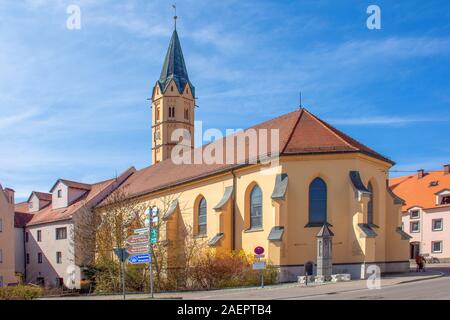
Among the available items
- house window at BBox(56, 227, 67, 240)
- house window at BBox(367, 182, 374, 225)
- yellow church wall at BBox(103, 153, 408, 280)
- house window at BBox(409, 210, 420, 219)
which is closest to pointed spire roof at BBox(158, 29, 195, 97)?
house window at BBox(56, 227, 67, 240)

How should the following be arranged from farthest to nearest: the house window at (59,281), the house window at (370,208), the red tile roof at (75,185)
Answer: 1. the red tile roof at (75,185)
2. the house window at (59,281)
3. the house window at (370,208)

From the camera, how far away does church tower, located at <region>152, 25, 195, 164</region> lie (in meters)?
67.2

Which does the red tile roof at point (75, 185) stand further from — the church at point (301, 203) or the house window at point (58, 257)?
the church at point (301, 203)

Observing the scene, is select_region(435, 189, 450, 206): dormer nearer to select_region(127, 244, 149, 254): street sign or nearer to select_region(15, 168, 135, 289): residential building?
select_region(15, 168, 135, 289): residential building

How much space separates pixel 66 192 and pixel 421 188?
3734 cm

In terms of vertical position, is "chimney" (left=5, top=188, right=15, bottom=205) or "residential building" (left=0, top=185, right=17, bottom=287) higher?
"chimney" (left=5, top=188, right=15, bottom=205)

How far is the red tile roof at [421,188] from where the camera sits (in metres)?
57.1

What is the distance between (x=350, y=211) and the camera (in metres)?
31.3

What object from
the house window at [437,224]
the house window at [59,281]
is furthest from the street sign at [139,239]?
the house window at [437,224]

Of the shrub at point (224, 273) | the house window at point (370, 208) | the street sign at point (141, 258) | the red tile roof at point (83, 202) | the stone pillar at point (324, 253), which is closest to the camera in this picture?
the street sign at point (141, 258)

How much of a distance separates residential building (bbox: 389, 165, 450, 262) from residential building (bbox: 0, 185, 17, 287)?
36151 mm

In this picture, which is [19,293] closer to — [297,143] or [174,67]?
[297,143]

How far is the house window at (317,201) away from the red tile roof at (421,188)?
27.7m

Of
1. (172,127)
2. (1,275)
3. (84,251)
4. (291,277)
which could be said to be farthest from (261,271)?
(172,127)
